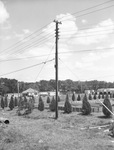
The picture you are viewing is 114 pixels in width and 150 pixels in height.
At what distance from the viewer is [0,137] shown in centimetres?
1067

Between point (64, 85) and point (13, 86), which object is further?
point (64, 85)

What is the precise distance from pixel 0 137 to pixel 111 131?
6132 mm

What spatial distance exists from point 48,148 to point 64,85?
131m

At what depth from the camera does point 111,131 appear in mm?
11422

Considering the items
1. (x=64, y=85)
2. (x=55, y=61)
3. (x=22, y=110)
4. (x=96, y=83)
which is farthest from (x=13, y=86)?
(x=55, y=61)

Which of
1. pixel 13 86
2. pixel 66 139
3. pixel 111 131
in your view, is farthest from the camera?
pixel 13 86

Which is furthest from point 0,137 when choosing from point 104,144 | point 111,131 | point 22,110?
point 22,110

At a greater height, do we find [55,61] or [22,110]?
[55,61]

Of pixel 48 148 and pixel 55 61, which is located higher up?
pixel 55 61

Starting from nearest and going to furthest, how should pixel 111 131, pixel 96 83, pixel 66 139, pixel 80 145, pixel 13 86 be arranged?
pixel 80 145 < pixel 66 139 < pixel 111 131 < pixel 13 86 < pixel 96 83

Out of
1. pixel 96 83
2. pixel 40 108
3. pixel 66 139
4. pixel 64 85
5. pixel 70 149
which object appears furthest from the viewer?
pixel 96 83

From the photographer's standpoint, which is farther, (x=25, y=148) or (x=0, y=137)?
(x=0, y=137)

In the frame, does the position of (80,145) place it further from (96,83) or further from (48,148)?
(96,83)

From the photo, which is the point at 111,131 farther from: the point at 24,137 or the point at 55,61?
the point at 55,61
